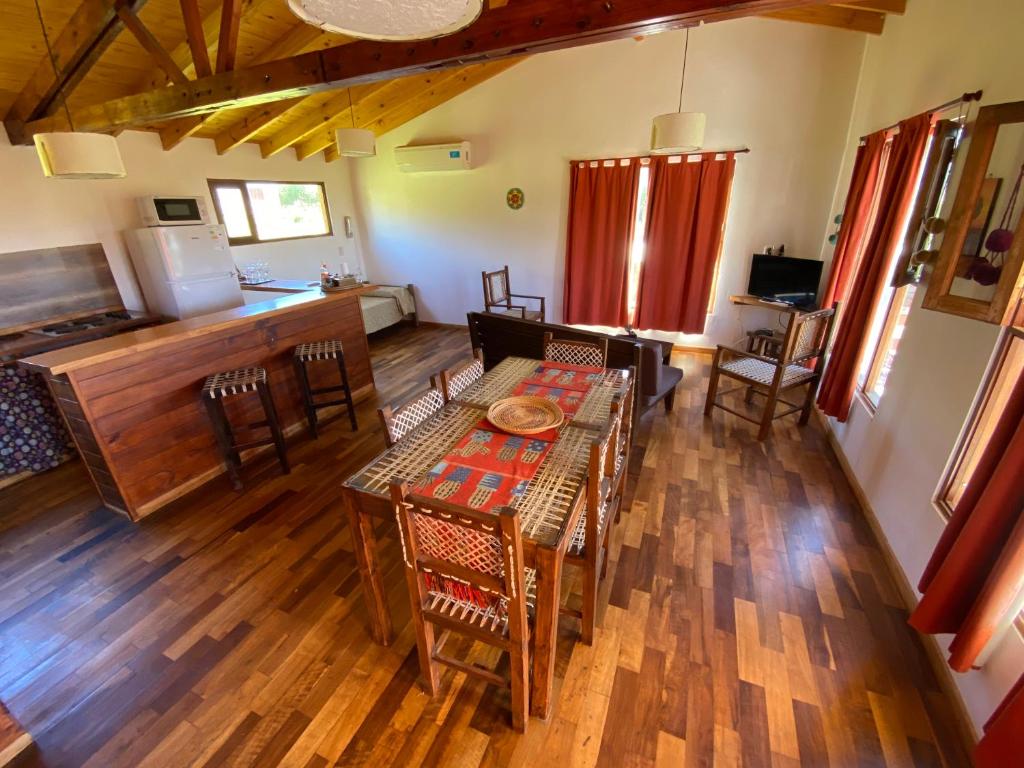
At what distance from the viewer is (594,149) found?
4.59 meters

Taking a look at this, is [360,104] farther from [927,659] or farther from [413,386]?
[927,659]

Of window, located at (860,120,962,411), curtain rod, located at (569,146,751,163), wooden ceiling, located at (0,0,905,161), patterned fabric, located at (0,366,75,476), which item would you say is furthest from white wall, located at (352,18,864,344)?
patterned fabric, located at (0,366,75,476)

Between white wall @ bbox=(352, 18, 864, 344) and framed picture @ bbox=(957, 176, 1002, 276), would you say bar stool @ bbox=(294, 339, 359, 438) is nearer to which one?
white wall @ bbox=(352, 18, 864, 344)

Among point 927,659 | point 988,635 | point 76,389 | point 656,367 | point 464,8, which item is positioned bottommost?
point 927,659

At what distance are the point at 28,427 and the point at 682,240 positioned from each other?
18.4 feet

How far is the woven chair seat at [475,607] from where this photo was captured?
1.32m

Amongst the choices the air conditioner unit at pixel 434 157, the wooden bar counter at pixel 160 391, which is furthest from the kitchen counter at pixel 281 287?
the air conditioner unit at pixel 434 157

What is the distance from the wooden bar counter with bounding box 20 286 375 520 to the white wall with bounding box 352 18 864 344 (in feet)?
9.28

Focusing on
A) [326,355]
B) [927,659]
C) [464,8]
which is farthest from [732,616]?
[326,355]

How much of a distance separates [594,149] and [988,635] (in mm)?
4712

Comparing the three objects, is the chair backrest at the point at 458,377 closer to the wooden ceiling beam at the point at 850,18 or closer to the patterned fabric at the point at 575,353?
the patterned fabric at the point at 575,353

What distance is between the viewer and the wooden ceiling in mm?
2078

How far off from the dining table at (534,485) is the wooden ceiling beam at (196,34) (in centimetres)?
275

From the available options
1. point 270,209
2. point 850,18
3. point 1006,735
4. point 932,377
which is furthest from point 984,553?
point 270,209
